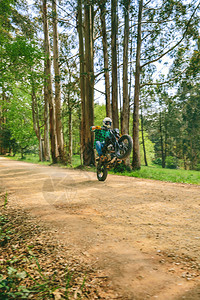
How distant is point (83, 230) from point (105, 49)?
15.6 meters

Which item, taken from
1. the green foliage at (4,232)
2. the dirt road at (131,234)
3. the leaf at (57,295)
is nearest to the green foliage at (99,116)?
the dirt road at (131,234)

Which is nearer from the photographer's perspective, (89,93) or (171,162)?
(89,93)

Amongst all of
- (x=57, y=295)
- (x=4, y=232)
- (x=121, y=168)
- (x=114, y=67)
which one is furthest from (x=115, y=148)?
(x=114, y=67)

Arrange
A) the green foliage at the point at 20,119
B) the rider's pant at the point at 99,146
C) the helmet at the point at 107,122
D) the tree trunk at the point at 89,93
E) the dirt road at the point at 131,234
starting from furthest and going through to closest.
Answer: the green foliage at the point at 20,119 < the tree trunk at the point at 89,93 < the rider's pant at the point at 99,146 < the helmet at the point at 107,122 < the dirt road at the point at 131,234

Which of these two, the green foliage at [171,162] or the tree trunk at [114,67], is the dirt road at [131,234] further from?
the green foliage at [171,162]

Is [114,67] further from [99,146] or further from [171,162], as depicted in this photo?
[171,162]

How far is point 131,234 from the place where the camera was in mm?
3312

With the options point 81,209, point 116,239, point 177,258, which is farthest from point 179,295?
point 81,209

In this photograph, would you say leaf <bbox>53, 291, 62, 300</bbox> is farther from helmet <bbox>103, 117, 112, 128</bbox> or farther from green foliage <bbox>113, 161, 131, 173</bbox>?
green foliage <bbox>113, 161, 131, 173</bbox>

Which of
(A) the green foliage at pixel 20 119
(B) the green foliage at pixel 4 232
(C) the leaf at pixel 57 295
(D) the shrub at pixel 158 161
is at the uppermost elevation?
(A) the green foliage at pixel 20 119

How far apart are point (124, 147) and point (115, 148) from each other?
0.91 feet

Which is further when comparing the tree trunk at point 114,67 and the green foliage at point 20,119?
the green foliage at point 20,119

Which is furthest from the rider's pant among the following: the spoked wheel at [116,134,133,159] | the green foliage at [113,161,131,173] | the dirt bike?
the green foliage at [113,161,131,173]

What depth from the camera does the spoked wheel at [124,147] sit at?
6248 mm
